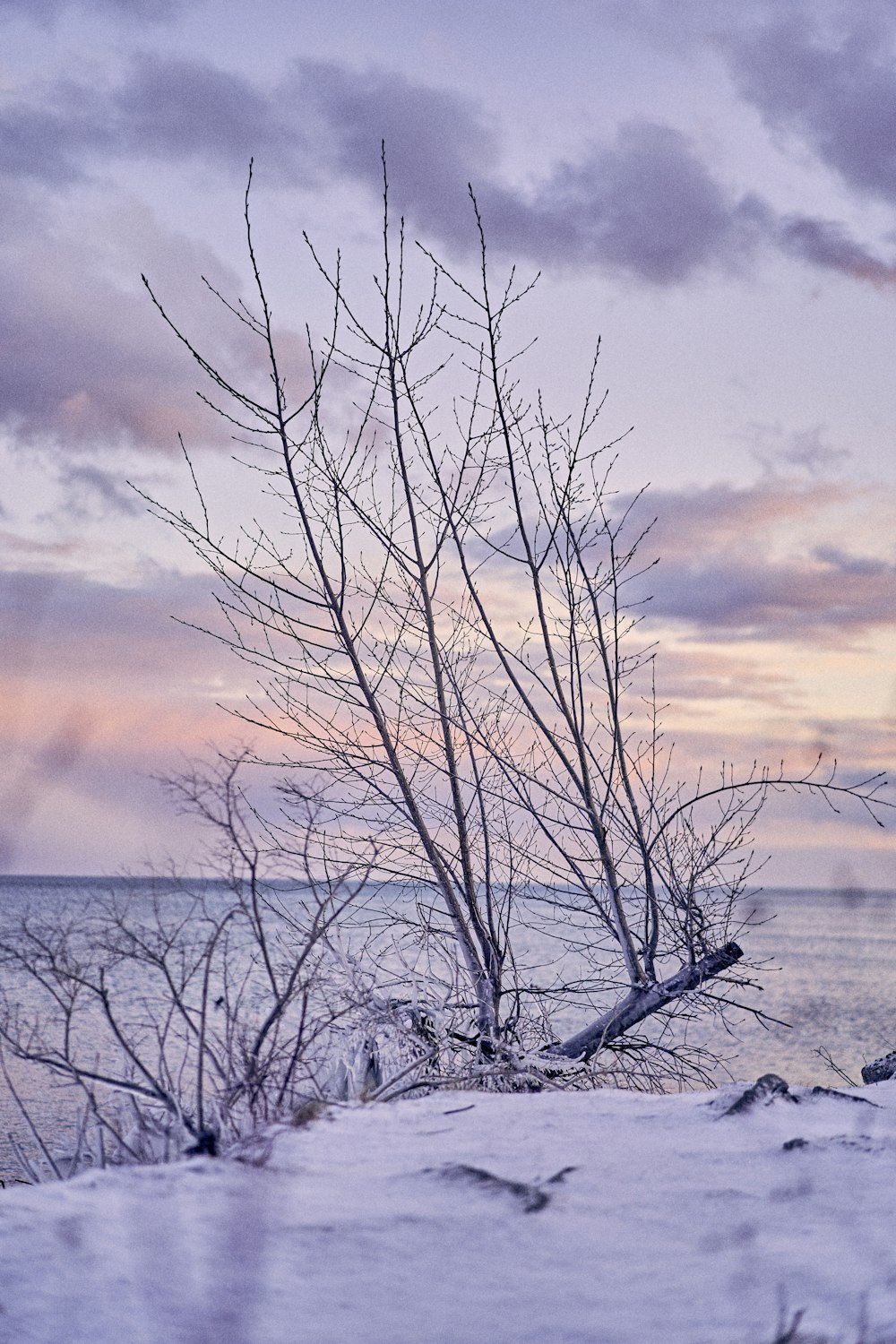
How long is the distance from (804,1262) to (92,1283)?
1464mm

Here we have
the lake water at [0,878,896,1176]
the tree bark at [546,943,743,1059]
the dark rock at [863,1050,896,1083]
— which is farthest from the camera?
the lake water at [0,878,896,1176]

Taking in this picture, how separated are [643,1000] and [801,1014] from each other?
1014 inches

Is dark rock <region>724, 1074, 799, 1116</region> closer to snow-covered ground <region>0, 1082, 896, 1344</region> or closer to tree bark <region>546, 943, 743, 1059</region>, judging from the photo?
snow-covered ground <region>0, 1082, 896, 1344</region>

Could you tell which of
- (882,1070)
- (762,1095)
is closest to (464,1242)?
(762,1095)

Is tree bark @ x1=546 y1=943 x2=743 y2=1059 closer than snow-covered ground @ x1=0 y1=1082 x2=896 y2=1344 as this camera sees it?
No

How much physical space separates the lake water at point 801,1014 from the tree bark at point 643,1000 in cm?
31

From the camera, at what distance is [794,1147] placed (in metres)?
2.89

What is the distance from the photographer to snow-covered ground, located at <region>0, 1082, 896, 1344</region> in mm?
1999

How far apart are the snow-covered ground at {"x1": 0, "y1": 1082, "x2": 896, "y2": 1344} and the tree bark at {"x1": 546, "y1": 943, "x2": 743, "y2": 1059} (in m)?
2.76

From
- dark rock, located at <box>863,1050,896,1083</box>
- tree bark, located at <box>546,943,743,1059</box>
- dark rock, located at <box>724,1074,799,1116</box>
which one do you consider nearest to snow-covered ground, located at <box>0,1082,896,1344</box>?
dark rock, located at <box>724,1074,799,1116</box>

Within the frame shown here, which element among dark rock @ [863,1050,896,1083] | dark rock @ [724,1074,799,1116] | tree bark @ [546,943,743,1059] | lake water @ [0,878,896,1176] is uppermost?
dark rock @ [724,1074,799,1116]

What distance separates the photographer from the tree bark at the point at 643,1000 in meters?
5.68

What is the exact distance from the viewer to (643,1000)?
582 cm

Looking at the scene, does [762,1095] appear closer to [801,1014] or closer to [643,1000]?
[643,1000]
